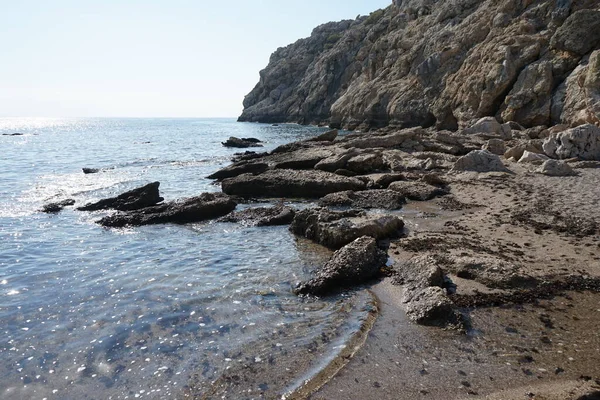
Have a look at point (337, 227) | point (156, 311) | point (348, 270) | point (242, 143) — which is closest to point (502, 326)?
point (348, 270)

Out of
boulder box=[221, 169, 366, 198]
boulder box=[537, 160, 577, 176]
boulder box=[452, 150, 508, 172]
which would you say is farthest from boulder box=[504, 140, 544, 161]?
boulder box=[221, 169, 366, 198]

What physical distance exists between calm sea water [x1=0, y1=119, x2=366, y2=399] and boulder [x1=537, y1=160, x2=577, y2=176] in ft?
40.1

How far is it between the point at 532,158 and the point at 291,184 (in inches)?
474

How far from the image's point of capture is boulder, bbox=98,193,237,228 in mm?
16125

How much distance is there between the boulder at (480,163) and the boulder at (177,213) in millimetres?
11497

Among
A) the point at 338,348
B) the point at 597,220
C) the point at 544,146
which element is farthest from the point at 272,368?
the point at 544,146

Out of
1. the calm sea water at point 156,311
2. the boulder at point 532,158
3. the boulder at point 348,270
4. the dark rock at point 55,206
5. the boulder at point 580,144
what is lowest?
the dark rock at point 55,206

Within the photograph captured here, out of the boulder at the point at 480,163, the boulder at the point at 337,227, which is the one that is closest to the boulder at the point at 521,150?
the boulder at the point at 480,163

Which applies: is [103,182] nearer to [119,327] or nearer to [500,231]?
[119,327]

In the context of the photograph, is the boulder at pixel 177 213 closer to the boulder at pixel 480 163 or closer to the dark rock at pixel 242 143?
the boulder at pixel 480 163

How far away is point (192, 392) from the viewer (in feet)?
19.8

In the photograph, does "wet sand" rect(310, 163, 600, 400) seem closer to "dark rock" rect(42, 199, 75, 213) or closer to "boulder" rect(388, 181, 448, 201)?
"boulder" rect(388, 181, 448, 201)

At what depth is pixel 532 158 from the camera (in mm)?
21516

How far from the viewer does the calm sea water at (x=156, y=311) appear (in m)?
6.49
